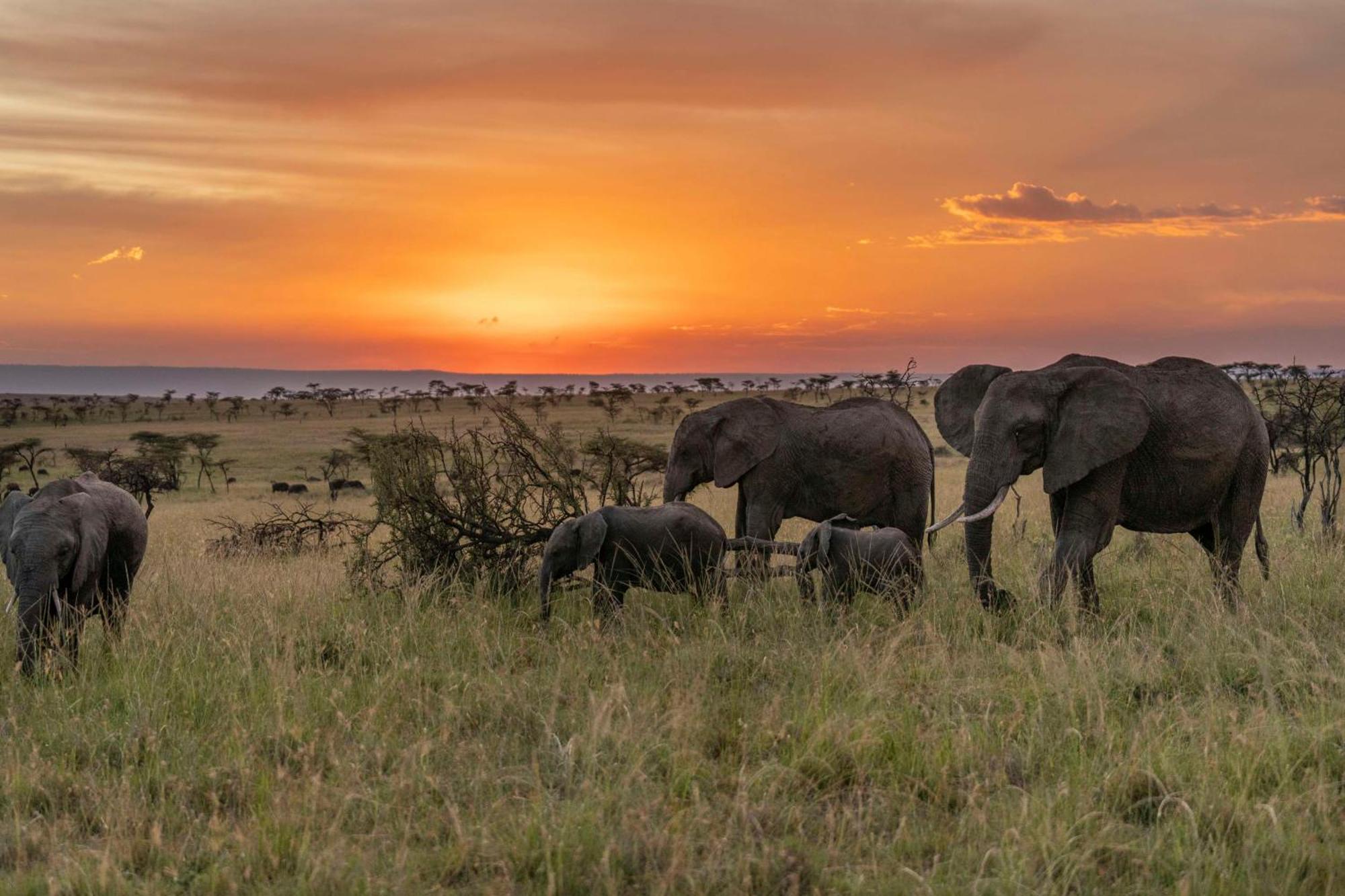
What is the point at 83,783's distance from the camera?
5531mm

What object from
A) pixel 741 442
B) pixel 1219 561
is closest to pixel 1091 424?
pixel 1219 561

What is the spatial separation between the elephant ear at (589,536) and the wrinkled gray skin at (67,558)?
3417 mm

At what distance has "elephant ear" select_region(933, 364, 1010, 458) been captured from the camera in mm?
9711

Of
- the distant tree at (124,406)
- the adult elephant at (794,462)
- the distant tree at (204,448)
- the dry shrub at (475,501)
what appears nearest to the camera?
the dry shrub at (475,501)

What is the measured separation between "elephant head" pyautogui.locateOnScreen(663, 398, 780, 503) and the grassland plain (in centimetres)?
195

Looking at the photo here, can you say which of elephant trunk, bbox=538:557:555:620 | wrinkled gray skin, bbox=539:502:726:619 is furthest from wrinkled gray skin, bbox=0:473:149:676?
wrinkled gray skin, bbox=539:502:726:619

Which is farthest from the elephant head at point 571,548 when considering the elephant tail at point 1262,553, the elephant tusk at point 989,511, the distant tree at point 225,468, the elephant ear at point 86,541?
the distant tree at point 225,468

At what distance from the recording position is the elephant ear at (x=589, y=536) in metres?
8.43

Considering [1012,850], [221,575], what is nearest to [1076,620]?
[1012,850]

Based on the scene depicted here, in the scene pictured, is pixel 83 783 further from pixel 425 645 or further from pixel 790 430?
pixel 790 430

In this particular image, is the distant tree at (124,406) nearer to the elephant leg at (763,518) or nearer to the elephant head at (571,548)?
the elephant leg at (763,518)

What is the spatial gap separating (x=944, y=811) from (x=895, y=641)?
213 cm

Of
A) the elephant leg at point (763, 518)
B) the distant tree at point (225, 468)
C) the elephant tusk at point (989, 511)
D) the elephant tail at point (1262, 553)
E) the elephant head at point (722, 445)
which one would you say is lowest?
the distant tree at point (225, 468)

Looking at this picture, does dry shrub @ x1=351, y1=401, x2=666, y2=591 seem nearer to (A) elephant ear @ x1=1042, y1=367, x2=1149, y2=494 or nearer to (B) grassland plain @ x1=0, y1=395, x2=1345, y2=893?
(B) grassland plain @ x1=0, y1=395, x2=1345, y2=893
